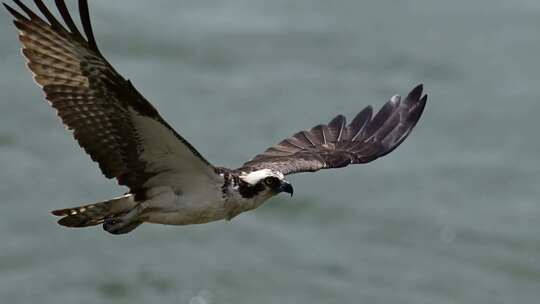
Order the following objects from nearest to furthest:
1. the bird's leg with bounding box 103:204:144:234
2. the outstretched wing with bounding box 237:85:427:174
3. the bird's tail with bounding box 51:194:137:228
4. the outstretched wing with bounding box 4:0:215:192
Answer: the outstretched wing with bounding box 4:0:215:192 → the bird's tail with bounding box 51:194:137:228 → the bird's leg with bounding box 103:204:144:234 → the outstretched wing with bounding box 237:85:427:174

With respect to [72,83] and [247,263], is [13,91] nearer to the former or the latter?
[247,263]

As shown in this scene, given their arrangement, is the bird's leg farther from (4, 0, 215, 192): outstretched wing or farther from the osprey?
(4, 0, 215, 192): outstretched wing

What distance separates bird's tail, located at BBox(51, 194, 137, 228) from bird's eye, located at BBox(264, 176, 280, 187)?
117cm

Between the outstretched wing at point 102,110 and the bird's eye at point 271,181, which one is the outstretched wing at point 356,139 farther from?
the outstretched wing at point 102,110

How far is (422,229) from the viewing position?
23.9 m

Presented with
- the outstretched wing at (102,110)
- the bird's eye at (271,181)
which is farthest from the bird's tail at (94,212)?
the bird's eye at (271,181)

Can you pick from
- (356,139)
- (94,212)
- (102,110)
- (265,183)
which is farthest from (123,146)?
(356,139)

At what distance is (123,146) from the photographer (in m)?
12.1

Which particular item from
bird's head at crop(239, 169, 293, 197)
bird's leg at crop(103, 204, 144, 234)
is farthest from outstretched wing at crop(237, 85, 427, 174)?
bird's leg at crop(103, 204, 144, 234)

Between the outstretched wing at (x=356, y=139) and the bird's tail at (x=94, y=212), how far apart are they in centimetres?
222

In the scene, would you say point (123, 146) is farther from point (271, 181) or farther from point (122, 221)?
point (271, 181)

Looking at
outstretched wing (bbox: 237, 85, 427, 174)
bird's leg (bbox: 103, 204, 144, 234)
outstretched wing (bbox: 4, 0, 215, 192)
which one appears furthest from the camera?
outstretched wing (bbox: 237, 85, 427, 174)

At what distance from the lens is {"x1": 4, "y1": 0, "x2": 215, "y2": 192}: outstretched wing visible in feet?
37.6

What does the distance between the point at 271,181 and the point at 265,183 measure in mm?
64
